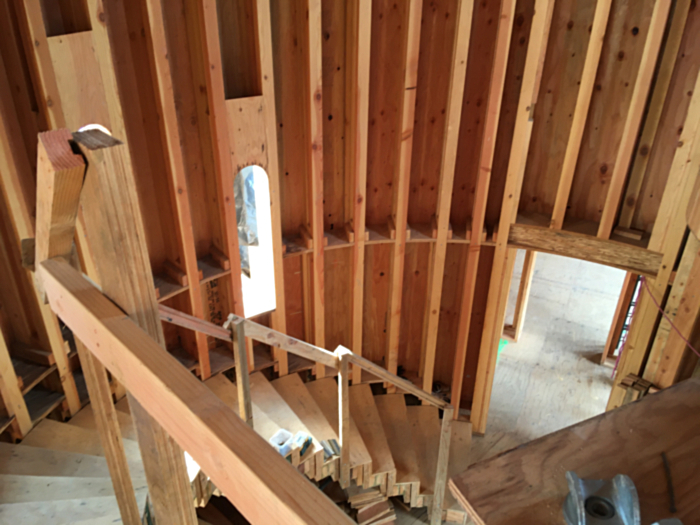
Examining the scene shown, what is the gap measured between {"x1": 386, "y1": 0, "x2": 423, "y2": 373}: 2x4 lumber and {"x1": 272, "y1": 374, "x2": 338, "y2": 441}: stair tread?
1.08 meters

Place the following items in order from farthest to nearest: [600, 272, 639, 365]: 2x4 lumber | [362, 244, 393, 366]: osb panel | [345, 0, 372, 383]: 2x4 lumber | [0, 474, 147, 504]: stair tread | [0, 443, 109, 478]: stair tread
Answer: [600, 272, 639, 365]: 2x4 lumber < [362, 244, 393, 366]: osb panel < [345, 0, 372, 383]: 2x4 lumber < [0, 443, 109, 478]: stair tread < [0, 474, 147, 504]: stair tread

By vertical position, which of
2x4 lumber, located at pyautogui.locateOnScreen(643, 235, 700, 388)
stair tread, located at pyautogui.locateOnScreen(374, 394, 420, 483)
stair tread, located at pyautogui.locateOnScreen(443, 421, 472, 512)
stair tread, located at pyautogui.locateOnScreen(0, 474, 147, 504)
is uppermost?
2x4 lumber, located at pyautogui.locateOnScreen(643, 235, 700, 388)

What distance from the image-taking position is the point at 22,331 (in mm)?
3979

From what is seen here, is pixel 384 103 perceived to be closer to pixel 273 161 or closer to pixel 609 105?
pixel 273 161

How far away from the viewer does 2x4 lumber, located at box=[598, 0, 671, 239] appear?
3.88 metres

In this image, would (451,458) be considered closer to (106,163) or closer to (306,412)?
(306,412)

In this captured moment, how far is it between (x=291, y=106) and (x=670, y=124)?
3197 millimetres

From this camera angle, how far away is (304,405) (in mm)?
4918

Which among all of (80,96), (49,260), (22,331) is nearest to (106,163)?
(49,260)

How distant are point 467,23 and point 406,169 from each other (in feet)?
4.36

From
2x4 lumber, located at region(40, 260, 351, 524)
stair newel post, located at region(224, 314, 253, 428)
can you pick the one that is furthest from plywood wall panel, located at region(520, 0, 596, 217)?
2x4 lumber, located at region(40, 260, 351, 524)

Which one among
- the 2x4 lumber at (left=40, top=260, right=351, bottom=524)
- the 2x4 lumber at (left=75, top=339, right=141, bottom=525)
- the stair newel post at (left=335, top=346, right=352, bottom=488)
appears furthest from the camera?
the stair newel post at (left=335, top=346, right=352, bottom=488)

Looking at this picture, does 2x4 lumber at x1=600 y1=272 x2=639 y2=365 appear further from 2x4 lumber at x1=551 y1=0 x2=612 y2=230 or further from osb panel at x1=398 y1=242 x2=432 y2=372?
osb panel at x1=398 y1=242 x2=432 y2=372

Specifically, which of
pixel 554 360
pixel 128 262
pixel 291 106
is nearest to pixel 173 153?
pixel 291 106
